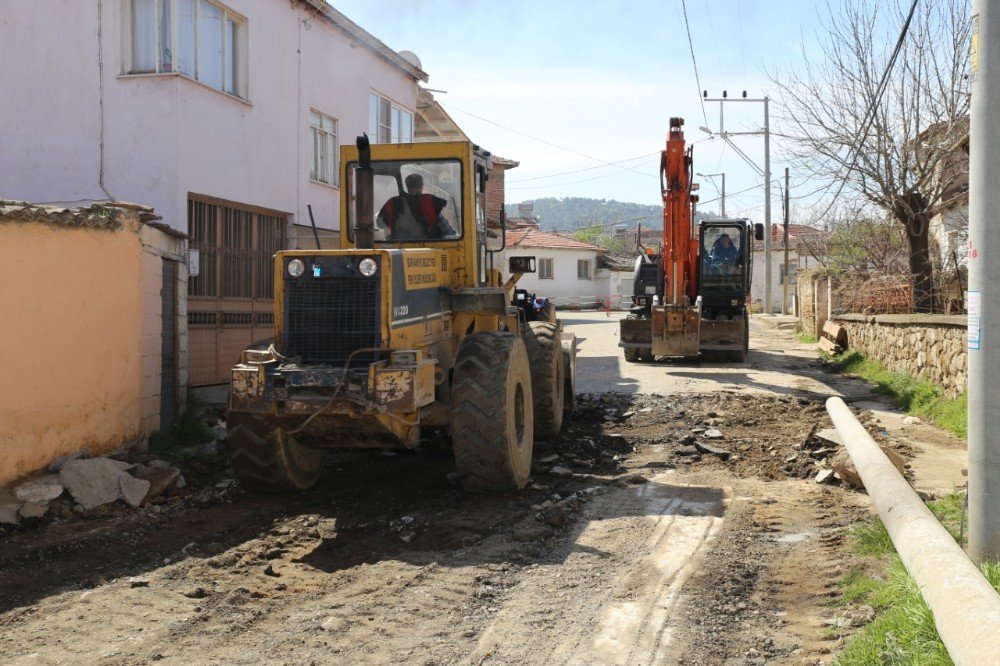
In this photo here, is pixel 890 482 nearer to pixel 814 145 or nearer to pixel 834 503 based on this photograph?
pixel 834 503

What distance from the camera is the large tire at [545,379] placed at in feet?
30.3

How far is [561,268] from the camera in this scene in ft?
174

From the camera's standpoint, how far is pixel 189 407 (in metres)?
10.5

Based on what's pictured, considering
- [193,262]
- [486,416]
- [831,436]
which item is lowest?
[831,436]

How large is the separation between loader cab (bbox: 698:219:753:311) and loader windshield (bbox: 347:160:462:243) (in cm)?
1162

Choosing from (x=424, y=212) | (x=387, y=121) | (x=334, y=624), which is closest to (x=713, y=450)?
(x=424, y=212)

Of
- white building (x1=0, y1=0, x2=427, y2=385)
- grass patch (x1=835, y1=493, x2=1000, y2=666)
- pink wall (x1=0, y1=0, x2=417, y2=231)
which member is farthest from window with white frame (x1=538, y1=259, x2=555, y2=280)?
grass patch (x1=835, y1=493, x2=1000, y2=666)

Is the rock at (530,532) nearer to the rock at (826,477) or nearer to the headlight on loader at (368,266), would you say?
the headlight on loader at (368,266)

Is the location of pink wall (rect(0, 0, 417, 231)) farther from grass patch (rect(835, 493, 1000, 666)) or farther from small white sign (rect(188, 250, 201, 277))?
grass patch (rect(835, 493, 1000, 666))

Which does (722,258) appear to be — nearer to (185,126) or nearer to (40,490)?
(185,126)

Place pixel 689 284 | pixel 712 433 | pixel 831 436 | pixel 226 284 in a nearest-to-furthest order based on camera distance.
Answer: pixel 831 436 → pixel 712 433 → pixel 226 284 → pixel 689 284

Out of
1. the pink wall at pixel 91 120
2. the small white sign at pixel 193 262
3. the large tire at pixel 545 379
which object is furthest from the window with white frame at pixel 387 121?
the large tire at pixel 545 379

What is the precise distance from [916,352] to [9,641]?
40.2ft

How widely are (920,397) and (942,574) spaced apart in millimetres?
8486
